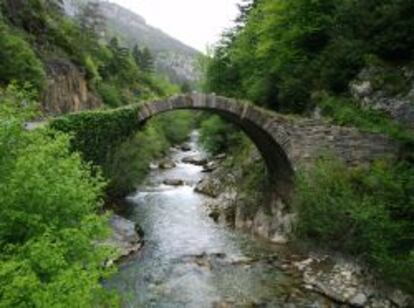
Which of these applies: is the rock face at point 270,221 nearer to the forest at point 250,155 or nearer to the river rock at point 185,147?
the forest at point 250,155

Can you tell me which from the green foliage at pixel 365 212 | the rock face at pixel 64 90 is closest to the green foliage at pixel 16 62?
the rock face at pixel 64 90

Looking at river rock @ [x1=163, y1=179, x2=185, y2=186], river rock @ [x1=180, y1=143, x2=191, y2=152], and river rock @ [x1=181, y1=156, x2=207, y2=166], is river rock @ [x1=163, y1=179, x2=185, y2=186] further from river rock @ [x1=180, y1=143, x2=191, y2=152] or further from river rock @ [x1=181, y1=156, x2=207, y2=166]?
river rock @ [x1=180, y1=143, x2=191, y2=152]

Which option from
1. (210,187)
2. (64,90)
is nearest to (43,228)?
(210,187)

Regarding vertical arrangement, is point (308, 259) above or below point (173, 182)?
above

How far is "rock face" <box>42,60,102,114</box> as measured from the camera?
27.9 metres

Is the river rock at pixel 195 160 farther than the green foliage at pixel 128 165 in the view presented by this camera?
Yes

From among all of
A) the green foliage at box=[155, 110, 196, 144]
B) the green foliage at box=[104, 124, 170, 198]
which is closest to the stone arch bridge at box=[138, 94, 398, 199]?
the green foliage at box=[104, 124, 170, 198]

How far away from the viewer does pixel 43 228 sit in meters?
7.48

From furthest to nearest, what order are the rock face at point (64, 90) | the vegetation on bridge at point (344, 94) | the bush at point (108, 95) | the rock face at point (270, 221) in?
the bush at point (108, 95), the rock face at point (64, 90), the rock face at point (270, 221), the vegetation on bridge at point (344, 94)

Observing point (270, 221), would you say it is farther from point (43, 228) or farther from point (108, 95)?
point (108, 95)

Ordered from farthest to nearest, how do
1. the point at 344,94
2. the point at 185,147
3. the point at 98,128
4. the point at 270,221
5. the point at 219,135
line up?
the point at 185,147
the point at 219,135
the point at 270,221
the point at 344,94
the point at 98,128

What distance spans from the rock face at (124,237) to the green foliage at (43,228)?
300 inches

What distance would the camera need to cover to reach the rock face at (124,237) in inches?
638

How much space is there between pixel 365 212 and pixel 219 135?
21.2 metres
